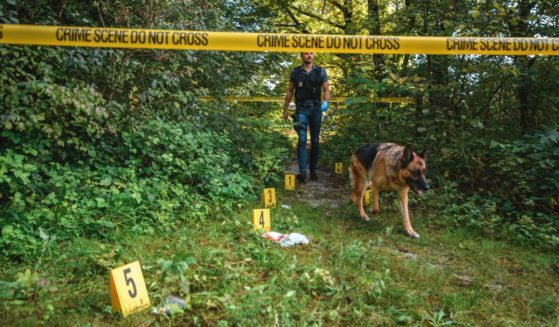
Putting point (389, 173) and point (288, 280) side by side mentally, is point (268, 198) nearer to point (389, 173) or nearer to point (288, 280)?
point (389, 173)

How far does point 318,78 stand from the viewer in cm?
624

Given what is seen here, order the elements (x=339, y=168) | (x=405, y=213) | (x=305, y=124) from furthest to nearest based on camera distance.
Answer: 1. (x=339, y=168)
2. (x=305, y=124)
3. (x=405, y=213)

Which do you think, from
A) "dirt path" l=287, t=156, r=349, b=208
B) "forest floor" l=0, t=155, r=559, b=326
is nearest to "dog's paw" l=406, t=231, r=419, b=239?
"forest floor" l=0, t=155, r=559, b=326

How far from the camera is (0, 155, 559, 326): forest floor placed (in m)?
2.11

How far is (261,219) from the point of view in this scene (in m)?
3.66

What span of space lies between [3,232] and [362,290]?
2.65m

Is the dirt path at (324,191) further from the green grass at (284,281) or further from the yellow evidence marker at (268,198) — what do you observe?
the green grass at (284,281)

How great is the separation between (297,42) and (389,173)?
1.99 m

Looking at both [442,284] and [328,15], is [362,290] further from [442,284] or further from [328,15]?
[328,15]

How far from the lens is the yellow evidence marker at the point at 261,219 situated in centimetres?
361

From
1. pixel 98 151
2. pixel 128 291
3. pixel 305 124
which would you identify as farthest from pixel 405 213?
pixel 98 151

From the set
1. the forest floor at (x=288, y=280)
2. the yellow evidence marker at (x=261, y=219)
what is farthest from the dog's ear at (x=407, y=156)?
the yellow evidence marker at (x=261, y=219)

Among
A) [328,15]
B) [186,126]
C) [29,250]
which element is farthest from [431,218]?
[328,15]

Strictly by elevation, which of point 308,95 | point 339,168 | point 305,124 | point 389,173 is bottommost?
point 339,168
